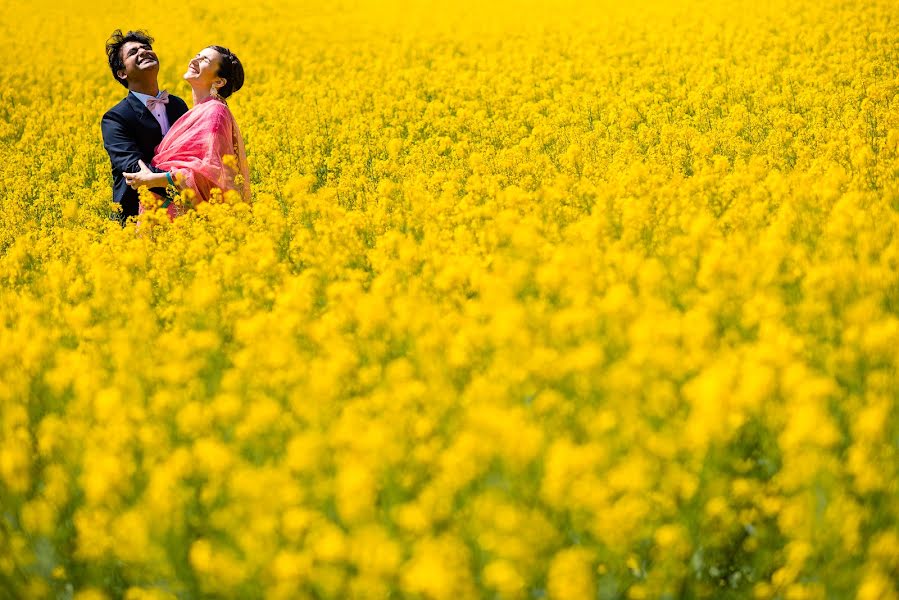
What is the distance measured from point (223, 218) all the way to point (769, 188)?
131 inches

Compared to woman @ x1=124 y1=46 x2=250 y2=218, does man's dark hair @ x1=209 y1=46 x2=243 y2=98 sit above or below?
above

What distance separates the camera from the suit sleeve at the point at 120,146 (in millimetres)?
5152

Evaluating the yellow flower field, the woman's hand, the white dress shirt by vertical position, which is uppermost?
the white dress shirt

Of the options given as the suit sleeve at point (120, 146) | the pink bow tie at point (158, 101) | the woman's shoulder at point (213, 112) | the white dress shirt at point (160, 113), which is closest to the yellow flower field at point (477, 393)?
the suit sleeve at point (120, 146)

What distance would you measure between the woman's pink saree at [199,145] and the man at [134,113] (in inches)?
5.5

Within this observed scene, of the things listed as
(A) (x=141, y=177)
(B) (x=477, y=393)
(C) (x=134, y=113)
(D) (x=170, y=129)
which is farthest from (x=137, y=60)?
(B) (x=477, y=393)

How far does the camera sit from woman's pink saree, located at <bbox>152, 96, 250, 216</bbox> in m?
5.17

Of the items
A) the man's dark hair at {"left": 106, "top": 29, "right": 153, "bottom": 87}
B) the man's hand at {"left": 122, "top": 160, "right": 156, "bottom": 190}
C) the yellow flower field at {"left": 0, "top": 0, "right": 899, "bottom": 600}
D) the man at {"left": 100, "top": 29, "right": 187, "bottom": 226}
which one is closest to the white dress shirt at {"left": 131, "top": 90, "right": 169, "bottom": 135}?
the man at {"left": 100, "top": 29, "right": 187, "bottom": 226}

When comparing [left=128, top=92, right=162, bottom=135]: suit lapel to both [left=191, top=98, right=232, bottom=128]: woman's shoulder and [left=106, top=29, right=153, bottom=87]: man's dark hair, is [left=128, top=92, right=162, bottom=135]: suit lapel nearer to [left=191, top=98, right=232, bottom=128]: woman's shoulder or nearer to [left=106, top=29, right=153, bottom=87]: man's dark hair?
[left=106, top=29, right=153, bottom=87]: man's dark hair

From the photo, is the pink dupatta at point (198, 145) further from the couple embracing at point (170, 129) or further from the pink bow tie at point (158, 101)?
the pink bow tie at point (158, 101)

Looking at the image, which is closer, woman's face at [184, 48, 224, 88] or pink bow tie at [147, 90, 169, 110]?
woman's face at [184, 48, 224, 88]

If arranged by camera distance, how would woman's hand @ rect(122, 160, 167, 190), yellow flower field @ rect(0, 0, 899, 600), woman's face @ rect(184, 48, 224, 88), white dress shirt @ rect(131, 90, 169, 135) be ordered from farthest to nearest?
white dress shirt @ rect(131, 90, 169, 135) → woman's face @ rect(184, 48, 224, 88) → woman's hand @ rect(122, 160, 167, 190) → yellow flower field @ rect(0, 0, 899, 600)

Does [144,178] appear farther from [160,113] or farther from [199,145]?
[160,113]

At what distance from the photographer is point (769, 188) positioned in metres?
5.10
